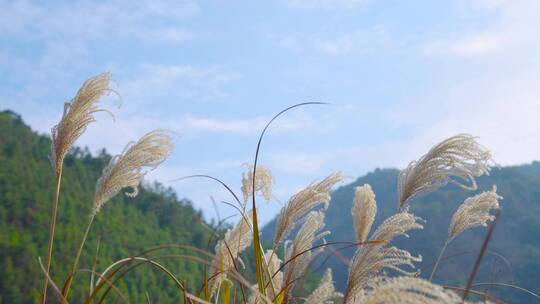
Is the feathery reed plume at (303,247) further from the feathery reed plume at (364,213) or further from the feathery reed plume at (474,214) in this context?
the feathery reed plume at (474,214)

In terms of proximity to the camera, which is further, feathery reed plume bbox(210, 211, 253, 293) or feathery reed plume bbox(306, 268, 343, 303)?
feathery reed plume bbox(210, 211, 253, 293)

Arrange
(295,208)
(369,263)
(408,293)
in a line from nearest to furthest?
(408,293), (369,263), (295,208)

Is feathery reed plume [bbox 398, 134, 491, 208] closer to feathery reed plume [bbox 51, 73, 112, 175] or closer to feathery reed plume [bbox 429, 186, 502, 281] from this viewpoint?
feathery reed plume [bbox 429, 186, 502, 281]

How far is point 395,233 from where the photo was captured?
2.19 metres

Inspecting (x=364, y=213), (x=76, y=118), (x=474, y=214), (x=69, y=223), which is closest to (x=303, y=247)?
(x=364, y=213)

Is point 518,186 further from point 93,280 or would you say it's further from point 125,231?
point 93,280

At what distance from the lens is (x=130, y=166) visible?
2.52 m

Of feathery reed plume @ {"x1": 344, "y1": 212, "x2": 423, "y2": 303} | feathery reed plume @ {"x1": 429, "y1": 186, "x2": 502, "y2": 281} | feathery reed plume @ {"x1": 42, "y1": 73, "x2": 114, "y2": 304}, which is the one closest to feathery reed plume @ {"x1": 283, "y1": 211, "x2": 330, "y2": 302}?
feathery reed plume @ {"x1": 344, "y1": 212, "x2": 423, "y2": 303}

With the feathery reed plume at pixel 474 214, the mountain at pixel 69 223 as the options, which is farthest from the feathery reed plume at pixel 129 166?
the mountain at pixel 69 223

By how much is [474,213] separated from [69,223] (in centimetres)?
6221

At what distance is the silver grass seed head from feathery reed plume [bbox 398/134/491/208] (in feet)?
0.40

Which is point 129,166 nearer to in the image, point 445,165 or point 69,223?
point 445,165

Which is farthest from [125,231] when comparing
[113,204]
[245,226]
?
[245,226]

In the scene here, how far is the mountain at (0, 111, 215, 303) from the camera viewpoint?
5225 centimetres
